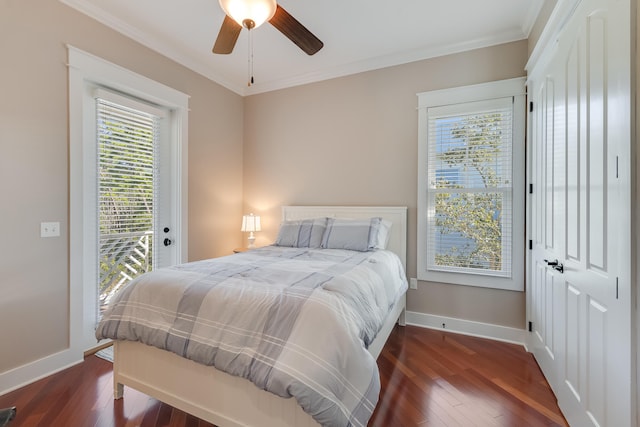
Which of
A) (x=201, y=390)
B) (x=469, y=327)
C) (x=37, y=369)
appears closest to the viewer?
(x=201, y=390)

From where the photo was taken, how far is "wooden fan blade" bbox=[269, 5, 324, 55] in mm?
1827

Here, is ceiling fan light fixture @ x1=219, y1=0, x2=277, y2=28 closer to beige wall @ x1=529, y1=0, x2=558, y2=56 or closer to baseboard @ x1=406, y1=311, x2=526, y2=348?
beige wall @ x1=529, y1=0, x2=558, y2=56

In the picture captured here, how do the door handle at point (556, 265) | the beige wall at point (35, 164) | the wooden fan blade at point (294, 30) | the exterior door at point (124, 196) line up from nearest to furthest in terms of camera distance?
the door handle at point (556, 265), the wooden fan blade at point (294, 30), the beige wall at point (35, 164), the exterior door at point (124, 196)

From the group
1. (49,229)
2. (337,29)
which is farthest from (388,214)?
(49,229)

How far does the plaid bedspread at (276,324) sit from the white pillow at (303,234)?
3.13 feet

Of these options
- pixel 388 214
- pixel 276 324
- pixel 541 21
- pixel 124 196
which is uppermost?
pixel 541 21

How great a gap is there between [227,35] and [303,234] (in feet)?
5.92

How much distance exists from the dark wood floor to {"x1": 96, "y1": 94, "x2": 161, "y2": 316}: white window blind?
78 centimetres

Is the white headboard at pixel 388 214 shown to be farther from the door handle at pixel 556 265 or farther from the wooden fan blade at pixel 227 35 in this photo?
the wooden fan blade at pixel 227 35

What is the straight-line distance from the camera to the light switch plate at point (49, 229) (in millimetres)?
2102

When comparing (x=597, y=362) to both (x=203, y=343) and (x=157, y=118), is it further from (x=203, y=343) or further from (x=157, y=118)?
(x=157, y=118)

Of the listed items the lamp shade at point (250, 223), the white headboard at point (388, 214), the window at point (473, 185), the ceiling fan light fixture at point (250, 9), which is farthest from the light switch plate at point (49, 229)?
the window at point (473, 185)

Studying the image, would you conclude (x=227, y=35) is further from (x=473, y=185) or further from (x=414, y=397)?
(x=414, y=397)

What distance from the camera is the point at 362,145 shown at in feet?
10.7
